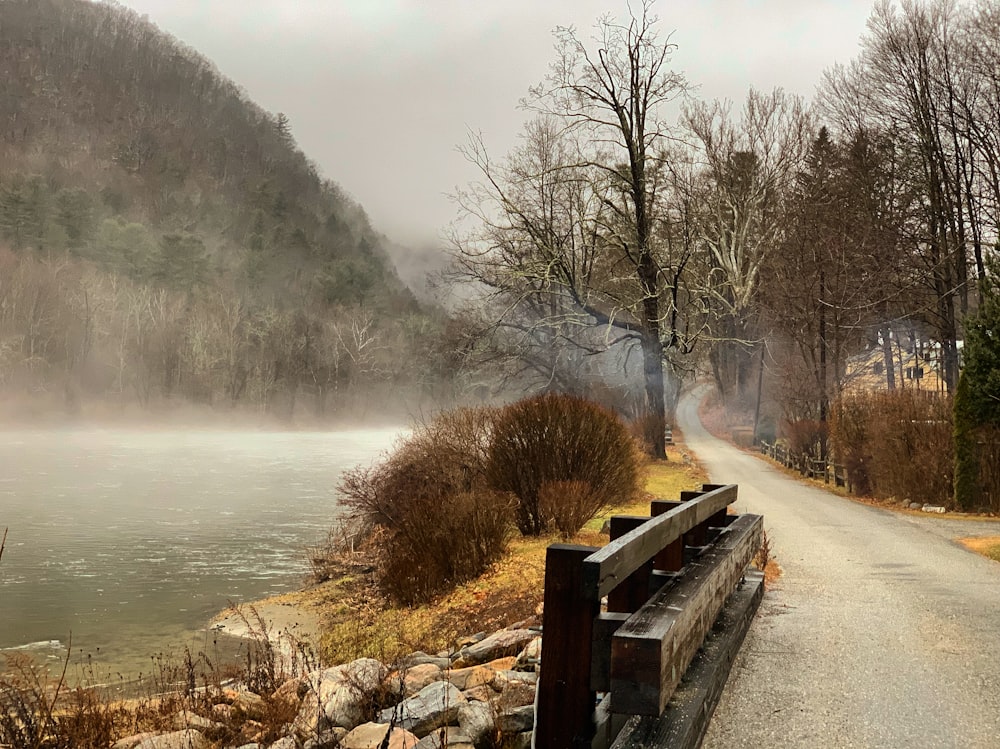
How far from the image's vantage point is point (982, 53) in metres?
25.5

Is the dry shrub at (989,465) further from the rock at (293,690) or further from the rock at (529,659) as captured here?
the rock at (293,690)

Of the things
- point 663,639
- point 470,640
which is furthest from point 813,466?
point 663,639

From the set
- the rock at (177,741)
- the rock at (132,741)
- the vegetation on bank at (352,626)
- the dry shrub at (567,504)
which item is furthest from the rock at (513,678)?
the dry shrub at (567,504)

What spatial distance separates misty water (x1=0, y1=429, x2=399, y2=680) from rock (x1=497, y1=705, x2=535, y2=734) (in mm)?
4054

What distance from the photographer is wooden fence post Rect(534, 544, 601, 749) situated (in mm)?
3035

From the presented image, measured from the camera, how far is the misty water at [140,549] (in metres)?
11.6

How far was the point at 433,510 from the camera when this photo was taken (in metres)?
11.9

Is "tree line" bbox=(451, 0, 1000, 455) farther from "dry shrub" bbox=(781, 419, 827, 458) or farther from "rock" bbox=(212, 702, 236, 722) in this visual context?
"rock" bbox=(212, 702, 236, 722)

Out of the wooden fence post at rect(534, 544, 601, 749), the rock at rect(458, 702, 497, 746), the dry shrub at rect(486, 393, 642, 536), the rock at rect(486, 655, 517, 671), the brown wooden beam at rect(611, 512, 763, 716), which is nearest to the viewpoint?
the brown wooden beam at rect(611, 512, 763, 716)

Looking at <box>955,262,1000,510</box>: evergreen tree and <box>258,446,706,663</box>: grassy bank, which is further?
<box>955,262,1000,510</box>: evergreen tree

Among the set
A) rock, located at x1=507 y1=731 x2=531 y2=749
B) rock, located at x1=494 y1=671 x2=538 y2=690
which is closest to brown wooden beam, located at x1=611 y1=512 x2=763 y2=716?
rock, located at x1=507 y1=731 x2=531 y2=749

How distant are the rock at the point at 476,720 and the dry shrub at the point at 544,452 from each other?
864 centimetres

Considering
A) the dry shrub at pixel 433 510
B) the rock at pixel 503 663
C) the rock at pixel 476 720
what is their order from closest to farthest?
the rock at pixel 476 720
the rock at pixel 503 663
the dry shrub at pixel 433 510

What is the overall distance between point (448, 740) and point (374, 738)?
1.75 feet
